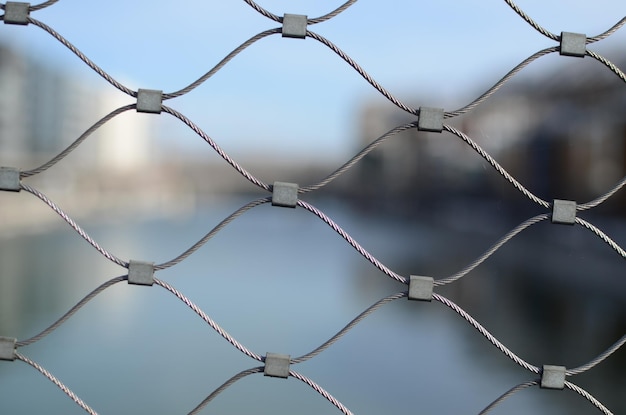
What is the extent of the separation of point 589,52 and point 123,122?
626mm

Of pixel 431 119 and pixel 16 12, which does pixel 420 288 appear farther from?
pixel 16 12

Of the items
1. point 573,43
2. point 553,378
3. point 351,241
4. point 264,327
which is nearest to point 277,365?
point 351,241

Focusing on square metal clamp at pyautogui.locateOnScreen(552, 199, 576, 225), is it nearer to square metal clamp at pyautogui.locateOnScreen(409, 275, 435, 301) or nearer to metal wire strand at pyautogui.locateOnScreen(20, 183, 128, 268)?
square metal clamp at pyautogui.locateOnScreen(409, 275, 435, 301)

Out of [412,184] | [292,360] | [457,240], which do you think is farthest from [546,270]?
[292,360]

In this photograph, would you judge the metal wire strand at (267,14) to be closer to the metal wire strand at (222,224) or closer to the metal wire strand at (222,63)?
the metal wire strand at (222,63)

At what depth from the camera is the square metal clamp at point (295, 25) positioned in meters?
0.46

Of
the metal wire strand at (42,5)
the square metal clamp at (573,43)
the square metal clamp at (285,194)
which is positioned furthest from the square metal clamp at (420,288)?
the metal wire strand at (42,5)

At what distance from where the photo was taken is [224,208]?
83 cm

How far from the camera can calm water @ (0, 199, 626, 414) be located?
2.41 m

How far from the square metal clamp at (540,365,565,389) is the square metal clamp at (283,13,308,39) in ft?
1.02

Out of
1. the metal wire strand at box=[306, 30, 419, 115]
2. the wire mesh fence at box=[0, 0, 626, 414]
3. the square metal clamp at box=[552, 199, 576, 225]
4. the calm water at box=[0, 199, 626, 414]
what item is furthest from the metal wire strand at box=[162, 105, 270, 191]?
the calm water at box=[0, 199, 626, 414]

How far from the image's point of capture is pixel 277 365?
0.47 m

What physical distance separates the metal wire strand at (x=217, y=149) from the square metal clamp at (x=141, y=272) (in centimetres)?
9

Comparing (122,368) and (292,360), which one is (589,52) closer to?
(292,360)
